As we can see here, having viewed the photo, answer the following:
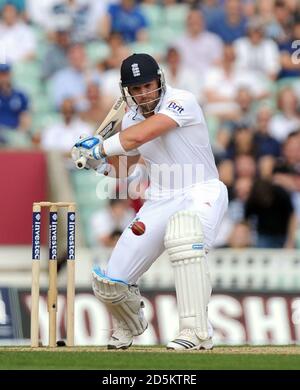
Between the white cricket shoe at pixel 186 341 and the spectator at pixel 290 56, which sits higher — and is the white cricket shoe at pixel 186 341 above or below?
below

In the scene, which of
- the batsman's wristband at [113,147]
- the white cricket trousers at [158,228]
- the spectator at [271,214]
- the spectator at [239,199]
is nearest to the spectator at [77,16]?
the spectator at [239,199]

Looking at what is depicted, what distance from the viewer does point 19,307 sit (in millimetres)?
10984

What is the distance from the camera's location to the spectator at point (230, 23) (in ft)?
48.4

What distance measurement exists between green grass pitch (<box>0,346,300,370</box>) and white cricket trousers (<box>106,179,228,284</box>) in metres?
0.50

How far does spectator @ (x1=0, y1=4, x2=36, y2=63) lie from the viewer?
14477 mm

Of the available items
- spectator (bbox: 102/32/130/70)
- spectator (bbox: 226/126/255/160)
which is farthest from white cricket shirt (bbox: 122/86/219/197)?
spectator (bbox: 102/32/130/70)

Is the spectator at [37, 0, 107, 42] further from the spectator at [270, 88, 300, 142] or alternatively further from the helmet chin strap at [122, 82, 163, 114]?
the helmet chin strap at [122, 82, 163, 114]

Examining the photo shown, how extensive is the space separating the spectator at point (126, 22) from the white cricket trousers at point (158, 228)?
7.12 m

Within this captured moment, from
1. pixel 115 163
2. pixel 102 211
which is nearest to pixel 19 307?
pixel 102 211

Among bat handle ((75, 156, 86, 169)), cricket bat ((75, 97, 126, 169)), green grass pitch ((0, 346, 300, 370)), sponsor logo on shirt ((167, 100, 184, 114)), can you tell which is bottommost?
green grass pitch ((0, 346, 300, 370))

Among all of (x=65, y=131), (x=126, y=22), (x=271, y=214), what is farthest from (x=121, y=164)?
(x=126, y=22)

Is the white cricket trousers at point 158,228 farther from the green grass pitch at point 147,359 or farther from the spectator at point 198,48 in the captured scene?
the spectator at point 198,48

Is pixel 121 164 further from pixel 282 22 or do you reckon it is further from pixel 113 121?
pixel 282 22

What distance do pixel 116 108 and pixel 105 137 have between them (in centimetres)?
20
